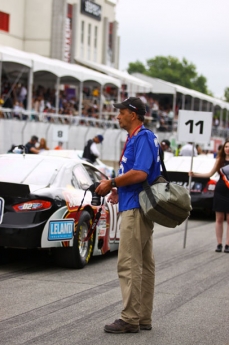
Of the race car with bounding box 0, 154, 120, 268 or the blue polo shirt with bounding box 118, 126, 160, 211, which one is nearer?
the blue polo shirt with bounding box 118, 126, 160, 211

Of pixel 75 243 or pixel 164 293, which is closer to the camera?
pixel 164 293

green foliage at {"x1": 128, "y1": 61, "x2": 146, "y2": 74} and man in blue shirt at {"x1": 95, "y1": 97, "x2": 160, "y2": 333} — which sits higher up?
green foliage at {"x1": 128, "y1": 61, "x2": 146, "y2": 74}

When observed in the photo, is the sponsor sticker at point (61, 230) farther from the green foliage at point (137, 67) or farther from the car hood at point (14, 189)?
the green foliage at point (137, 67)

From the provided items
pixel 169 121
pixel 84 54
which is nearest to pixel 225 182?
pixel 169 121

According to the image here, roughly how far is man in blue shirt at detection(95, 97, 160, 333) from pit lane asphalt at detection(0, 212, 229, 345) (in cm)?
16

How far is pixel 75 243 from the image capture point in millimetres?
9953

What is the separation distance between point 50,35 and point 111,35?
32.3 feet

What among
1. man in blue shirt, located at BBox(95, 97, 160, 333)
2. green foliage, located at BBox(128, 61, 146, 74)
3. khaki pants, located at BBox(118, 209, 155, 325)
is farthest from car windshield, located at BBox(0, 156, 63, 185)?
green foliage, located at BBox(128, 61, 146, 74)

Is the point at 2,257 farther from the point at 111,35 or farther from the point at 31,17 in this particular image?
the point at 111,35

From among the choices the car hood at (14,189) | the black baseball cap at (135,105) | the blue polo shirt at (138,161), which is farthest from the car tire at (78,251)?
the black baseball cap at (135,105)

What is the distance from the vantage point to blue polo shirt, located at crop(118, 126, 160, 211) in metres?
6.55

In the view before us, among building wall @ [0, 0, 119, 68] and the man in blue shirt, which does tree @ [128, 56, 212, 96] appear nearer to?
building wall @ [0, 0, 119, 68]

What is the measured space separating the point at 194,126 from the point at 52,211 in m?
5.09

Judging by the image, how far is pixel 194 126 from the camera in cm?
1407
